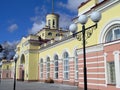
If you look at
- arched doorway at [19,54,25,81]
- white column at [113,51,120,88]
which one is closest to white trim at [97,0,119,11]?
white column at [113,51,120,88]

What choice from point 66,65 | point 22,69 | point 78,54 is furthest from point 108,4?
point 22,69

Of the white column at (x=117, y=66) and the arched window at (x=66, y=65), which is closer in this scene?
the white column at (x=117, y=66)

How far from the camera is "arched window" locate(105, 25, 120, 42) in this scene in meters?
14.5

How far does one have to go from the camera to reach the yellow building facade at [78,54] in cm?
1448

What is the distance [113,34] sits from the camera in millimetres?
14727

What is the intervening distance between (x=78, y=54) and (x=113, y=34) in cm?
429

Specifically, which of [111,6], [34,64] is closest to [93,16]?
[111,6]

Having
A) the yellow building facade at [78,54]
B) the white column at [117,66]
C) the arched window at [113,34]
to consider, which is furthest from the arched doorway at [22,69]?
the white column at [117,66]

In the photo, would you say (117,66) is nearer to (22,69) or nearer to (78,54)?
(78,54)

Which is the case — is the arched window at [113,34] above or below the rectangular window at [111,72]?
above

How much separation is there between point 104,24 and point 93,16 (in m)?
7.20

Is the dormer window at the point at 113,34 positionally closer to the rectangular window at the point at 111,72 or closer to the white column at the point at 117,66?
the white column at the point at 117,66

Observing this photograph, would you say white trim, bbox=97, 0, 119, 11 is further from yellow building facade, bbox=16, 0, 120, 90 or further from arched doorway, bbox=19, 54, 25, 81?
arched doorway, bbox=19, 54, 25, 81

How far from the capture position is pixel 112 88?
46.3 feet
